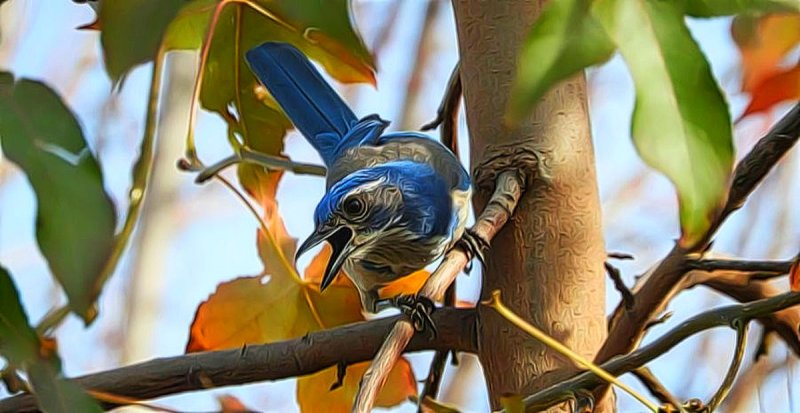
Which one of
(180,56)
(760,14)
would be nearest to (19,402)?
(760,14)

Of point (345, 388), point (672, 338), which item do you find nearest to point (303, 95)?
point (345, 388)

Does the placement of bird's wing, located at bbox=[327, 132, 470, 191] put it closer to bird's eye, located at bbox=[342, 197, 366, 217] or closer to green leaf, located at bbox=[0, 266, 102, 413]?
bird's eye, located at bbox=[342, 197, 366, 217]

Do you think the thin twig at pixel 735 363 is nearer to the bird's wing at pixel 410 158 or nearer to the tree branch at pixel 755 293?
the tree branch at pixel 755 293

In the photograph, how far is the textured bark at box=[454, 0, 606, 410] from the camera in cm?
43

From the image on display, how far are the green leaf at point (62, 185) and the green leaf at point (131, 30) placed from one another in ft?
0.07

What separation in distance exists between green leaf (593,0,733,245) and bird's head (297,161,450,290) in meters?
0.22

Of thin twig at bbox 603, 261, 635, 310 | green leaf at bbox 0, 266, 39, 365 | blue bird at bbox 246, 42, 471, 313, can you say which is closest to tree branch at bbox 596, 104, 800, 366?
thin twig at bbox 603, 261, 635, 310

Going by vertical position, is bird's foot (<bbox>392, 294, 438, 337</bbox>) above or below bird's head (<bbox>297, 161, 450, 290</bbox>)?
below

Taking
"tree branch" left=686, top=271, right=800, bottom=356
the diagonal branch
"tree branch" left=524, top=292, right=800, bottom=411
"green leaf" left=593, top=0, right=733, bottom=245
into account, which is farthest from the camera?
the diagonal branch

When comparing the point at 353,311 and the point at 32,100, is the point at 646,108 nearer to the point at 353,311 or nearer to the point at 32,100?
the point at 32,100

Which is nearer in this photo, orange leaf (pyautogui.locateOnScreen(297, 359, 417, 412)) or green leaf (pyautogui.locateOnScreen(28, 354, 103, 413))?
green leaf (pyautogui.locateOnScreen(28, 354, 103, 413))

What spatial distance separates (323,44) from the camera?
0.53 metres

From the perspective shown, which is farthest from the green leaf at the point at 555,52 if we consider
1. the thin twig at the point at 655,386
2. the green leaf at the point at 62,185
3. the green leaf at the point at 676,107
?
the thin twig at the point at 655,386

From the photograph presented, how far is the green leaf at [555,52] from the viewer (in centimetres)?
24
